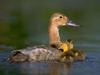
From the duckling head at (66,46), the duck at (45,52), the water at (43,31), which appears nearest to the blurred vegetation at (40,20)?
the water at (43,31)

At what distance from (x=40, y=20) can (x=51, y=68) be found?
8258 mm

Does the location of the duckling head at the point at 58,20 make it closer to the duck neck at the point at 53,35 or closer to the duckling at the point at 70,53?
the duck neck at the point at 53,35

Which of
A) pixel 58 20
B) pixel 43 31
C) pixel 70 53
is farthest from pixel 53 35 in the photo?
pixel 43 31

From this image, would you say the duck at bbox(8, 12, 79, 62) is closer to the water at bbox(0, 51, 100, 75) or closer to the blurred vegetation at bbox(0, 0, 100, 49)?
the water at bbox(0, 51, 100, 75)

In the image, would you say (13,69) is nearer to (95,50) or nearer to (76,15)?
(95,50)

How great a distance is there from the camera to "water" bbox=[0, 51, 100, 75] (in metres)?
15.2

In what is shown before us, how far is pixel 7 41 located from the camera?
19484 mm

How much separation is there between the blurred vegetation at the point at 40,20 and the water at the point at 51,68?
218cm

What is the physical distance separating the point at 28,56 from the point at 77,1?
1183 cm

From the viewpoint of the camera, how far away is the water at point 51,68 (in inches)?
597

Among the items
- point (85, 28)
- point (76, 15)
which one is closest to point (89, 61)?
point (85, 28)

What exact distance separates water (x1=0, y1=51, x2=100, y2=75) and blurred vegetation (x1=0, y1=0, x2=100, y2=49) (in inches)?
85.6

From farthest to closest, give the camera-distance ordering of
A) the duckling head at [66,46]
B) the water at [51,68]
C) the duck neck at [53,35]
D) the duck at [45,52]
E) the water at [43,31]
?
the duck neck at [53,35] → the duckling head at [66,46] → the duck at [45,52] → the water at [43,31] → the water at [51,68]

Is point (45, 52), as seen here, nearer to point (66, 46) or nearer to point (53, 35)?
point (66, 46)
